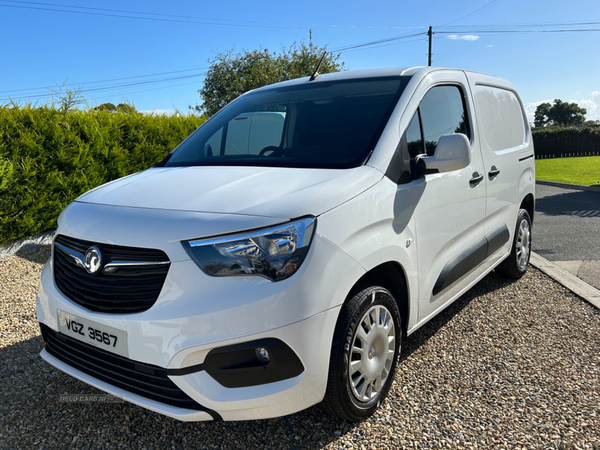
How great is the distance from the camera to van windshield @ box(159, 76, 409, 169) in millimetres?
2787

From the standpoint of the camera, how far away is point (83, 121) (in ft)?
23.2

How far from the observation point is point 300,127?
10.6ft

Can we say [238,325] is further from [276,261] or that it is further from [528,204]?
[528,204]

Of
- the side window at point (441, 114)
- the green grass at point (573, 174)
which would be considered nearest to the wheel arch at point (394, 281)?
the side window at point (441, 114)

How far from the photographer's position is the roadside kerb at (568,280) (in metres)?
4.54

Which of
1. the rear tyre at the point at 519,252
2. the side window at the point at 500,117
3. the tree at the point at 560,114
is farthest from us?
the tree at the point at 560,114

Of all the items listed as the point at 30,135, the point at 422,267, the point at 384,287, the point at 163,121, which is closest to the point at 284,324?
the point at 384,287

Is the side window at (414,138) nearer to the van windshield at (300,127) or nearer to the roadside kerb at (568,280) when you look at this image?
the van windshield at (300,127)

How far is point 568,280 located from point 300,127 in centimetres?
356

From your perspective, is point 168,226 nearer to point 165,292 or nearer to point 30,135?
point 165,292

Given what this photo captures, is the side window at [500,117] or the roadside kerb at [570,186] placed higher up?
the side window at [500,117]

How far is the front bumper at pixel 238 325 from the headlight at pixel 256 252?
0.11ft

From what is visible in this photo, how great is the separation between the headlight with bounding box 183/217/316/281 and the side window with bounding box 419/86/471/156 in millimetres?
1417

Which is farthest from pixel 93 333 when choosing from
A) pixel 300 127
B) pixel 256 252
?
pixel 300 127
